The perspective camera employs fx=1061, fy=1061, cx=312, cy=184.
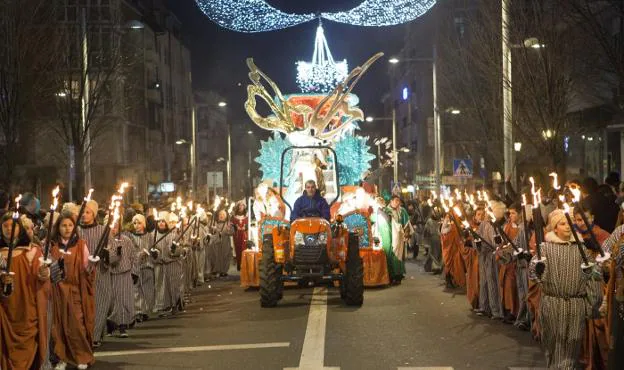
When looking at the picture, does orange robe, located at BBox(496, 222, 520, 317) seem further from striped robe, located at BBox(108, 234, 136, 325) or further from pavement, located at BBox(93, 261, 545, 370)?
striped robe, located at BBox(108, 234, 136, 325)

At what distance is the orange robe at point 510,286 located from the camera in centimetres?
1498

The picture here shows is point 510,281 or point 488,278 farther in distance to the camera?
point 488,278

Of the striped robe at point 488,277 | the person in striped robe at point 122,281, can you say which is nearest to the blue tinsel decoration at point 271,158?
the striped robe at point 488,277

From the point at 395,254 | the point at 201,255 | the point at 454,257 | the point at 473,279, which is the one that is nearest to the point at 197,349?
the point at 473,279

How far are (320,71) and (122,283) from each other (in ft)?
49.3

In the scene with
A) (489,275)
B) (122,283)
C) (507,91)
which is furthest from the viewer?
(507,91)

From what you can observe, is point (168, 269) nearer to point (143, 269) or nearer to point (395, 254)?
point (143, 269)

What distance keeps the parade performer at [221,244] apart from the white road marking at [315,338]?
22.2 feet

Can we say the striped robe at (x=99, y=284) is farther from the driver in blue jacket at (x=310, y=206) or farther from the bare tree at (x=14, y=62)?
the bare tree at (x=14, y=62)

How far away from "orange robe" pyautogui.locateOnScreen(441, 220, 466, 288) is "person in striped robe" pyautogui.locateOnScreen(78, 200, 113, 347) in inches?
311

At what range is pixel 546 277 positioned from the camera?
10367mm

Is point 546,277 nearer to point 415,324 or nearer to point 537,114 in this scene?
point 415,324

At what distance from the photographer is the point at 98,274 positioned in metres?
13.8

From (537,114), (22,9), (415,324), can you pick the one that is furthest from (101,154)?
(415,324)
